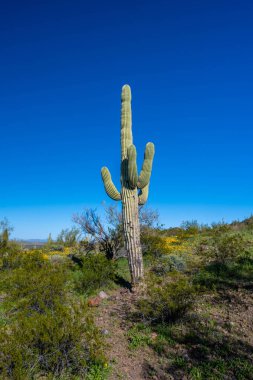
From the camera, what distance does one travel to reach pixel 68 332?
412 centimetres

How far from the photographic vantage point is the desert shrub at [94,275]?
823cm

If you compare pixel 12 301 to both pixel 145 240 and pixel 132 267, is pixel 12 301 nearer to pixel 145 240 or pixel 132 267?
pixel 132 267

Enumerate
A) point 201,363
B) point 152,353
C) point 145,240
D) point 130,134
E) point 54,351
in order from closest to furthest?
point 54,351 → point 201,363 → point 152,353 → point 130,134 → point 145,240

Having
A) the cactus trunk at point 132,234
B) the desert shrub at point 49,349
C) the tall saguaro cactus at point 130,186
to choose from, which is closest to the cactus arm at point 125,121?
the tall saguaro cactus at point 130,186

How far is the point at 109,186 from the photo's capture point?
9109 millimetres

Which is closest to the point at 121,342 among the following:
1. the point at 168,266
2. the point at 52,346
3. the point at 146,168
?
the point at 52,346

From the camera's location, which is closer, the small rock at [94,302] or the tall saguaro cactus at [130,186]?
the small rock at [94,302]

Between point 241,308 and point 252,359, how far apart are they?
1.78m

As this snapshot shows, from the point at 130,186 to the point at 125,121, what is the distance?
217cm

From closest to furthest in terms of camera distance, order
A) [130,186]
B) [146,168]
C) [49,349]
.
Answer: [49,349]
[130,186]
[146,168]

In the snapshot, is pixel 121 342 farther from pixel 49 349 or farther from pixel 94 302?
pixel 94 302

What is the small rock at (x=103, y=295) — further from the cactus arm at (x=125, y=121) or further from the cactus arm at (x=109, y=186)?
the cactus arm at (x=125, y=121)

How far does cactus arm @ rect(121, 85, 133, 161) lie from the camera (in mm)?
9078

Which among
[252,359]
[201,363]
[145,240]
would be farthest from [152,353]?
[145,240]
